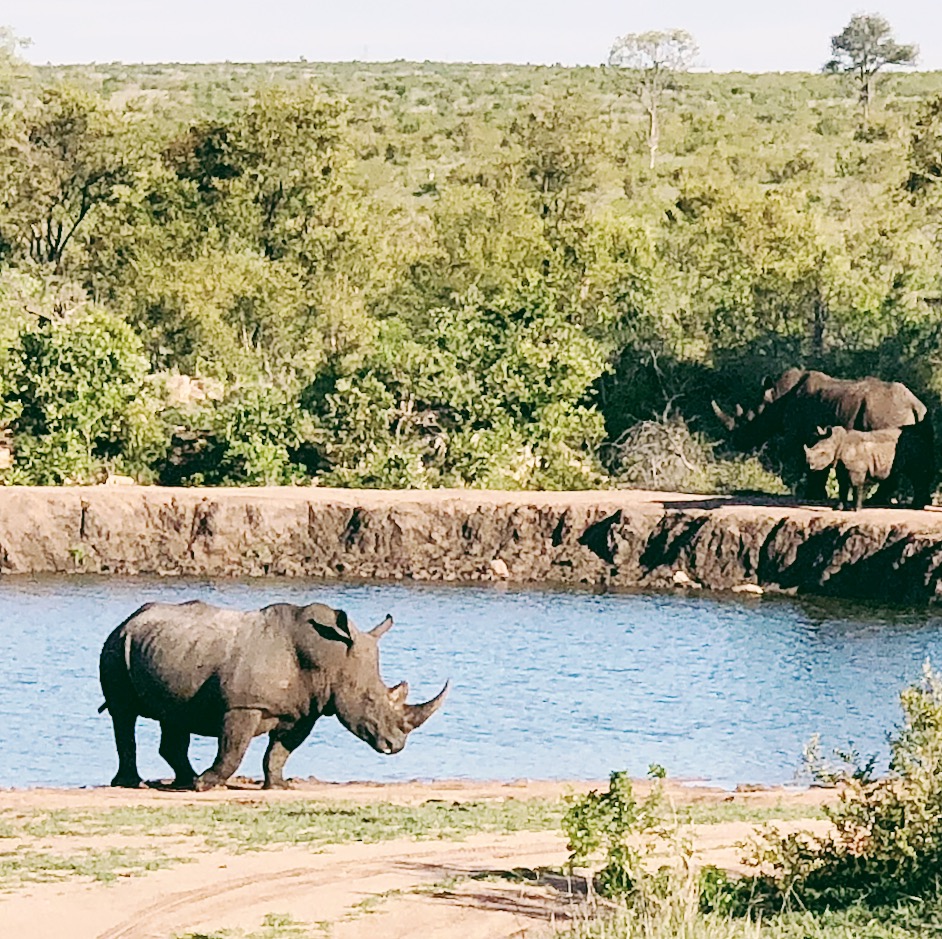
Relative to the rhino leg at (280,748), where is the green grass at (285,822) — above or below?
above

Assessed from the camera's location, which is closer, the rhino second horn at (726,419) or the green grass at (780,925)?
the green grass at (780,925)

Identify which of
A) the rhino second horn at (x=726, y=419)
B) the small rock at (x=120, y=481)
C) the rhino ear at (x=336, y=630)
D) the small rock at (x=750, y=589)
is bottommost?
the small rock at (x=750, y=589)

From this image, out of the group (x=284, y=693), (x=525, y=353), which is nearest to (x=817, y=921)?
(x=284, y=693)

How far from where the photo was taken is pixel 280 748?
1834 cm

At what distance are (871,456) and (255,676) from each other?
798 inches

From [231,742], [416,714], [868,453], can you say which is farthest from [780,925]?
[868,453]

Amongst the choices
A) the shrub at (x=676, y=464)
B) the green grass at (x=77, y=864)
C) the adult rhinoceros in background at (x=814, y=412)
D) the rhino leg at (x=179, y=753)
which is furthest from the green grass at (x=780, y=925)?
the shrub at (x=676, y=464)

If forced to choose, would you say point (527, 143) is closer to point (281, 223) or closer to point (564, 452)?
point (281, 223)

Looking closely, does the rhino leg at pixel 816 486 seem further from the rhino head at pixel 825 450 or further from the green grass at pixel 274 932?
the green grass at pixel 274 932

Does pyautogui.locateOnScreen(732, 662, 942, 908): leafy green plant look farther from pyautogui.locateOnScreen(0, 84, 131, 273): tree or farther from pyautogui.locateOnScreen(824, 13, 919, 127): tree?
pyautogui.locateOnScreen(824, 13, 919, 127): tree

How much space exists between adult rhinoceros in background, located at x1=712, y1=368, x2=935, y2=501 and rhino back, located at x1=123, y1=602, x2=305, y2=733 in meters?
20.6

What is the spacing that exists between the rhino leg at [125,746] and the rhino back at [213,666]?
0.42 metres

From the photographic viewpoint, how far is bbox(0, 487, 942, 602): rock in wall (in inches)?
1425

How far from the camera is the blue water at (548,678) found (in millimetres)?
21766
